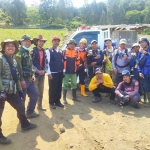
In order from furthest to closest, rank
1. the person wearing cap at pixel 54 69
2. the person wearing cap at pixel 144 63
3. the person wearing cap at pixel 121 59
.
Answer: the person wearing cap at pixel 121 59
the person wearing cap at pixel 144 63
the person wearing cap at pixel 54 69

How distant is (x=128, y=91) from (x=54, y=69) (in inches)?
82.3

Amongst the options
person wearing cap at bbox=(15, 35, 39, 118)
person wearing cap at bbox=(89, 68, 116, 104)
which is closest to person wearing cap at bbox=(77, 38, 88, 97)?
person wearing cap at bbox=(89, 68, 116, 104)

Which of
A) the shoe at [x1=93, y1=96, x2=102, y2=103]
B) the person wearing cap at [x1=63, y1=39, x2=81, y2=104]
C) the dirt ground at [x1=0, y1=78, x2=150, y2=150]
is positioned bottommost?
the dirt ground at [x1=0, y1=78, x2=150, y2=150]

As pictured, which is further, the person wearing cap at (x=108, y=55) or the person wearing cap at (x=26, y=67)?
the person wearing cap at (x=108, y=55)

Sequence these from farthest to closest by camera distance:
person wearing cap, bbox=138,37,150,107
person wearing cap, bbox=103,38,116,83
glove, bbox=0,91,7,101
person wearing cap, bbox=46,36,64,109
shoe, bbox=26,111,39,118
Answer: person wearing cap, bbox=103,38,116,83 < person wearing cap, bbox=138,37,150,107 < person wearing cap, bbox=46,36,64,109 < shoe, bbox=26,111,39,118 < glove, bbox=0,91,7,101

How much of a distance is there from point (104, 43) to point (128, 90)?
6.31 ft

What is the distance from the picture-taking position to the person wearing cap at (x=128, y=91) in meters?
5.98

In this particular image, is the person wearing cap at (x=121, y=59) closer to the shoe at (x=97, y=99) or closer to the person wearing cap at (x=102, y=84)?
the person wearing cap at (x=102, y=84)

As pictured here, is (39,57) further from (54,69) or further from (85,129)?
(85,129)

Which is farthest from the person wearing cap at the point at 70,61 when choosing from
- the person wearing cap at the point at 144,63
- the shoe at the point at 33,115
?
the person wearing cap at the point at 144,63

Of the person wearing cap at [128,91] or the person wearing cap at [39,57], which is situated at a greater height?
the person wearing cap at [39,57]

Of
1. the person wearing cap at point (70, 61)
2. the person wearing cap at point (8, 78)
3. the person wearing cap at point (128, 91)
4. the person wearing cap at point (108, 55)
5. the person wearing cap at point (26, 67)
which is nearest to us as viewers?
the person wearing cap at point (8, 78)

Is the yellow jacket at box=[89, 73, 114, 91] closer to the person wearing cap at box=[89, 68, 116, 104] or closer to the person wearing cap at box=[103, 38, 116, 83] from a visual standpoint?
the person wearing cap at box=[89, 68, 116, 104]

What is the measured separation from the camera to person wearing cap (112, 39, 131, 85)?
6379 mm
